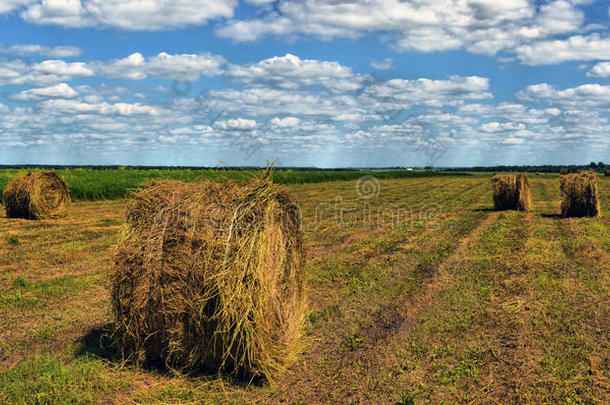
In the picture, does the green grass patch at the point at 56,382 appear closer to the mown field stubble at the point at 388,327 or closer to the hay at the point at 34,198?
the mown field stubble at the point at 388,327

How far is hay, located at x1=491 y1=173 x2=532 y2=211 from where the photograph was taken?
2252 centimetres

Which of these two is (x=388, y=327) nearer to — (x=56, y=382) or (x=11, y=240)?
(x=56, y=382)

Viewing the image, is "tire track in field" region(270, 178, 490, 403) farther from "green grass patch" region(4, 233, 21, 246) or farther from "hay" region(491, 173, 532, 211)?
"hay" region(491, 173, 532, 211)

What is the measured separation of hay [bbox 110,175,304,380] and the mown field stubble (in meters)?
0.32

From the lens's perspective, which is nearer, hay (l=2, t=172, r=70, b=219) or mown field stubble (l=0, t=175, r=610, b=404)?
mown field stubble (l=0, t=175, r=610, b=404)

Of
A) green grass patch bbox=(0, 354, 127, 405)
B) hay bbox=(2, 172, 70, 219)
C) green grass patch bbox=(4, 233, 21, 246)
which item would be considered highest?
hay bbox=(2, 172, 70, 219)

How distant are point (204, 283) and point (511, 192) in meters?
20.4

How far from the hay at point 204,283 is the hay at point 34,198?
643 inches

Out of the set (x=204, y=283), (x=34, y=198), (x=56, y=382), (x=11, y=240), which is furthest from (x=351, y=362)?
(x=34, y=198)

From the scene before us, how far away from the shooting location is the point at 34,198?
65.4ft

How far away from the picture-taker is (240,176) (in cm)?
682

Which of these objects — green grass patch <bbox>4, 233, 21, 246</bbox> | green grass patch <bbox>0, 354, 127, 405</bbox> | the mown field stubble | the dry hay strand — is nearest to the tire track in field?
the mown field stubble

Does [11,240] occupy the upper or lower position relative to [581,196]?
lower

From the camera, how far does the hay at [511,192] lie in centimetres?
2252
